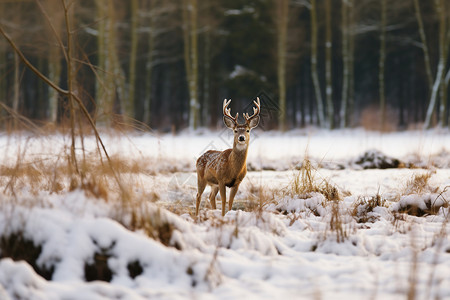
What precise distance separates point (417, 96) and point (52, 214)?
33.7 m

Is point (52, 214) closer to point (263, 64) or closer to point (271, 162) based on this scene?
point (271, 162)

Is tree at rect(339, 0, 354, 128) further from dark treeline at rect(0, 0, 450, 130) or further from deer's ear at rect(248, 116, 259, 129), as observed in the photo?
deer's ear at rect(248, 116, 259, 129)

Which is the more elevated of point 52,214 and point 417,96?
point 417,96

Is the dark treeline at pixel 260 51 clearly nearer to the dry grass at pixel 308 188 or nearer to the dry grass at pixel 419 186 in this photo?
the dry grass at pixel 419 186

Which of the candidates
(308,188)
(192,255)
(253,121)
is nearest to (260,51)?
(253,121)

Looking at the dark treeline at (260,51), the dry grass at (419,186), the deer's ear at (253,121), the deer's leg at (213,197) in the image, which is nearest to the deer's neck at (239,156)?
the deer's ear at (253,121)

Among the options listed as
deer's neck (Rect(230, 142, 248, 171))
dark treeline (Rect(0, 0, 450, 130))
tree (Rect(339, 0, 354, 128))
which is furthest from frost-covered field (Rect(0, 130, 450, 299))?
tree (Rect(339, 0, 354, 128))

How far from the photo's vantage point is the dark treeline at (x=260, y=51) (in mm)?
22406

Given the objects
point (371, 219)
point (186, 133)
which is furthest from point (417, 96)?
point (371, 219)

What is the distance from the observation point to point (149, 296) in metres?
3.00

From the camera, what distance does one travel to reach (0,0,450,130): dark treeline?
22.4 m

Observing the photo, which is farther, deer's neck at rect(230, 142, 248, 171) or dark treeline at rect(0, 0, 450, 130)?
dark treeline at rect(0, 0, 450, 130)

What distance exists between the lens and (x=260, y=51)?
27.4 metres

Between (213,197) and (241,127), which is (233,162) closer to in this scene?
(241,127)
